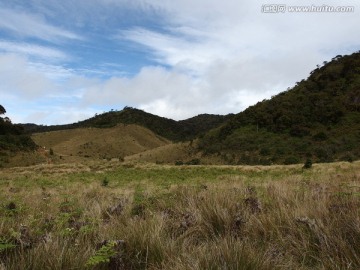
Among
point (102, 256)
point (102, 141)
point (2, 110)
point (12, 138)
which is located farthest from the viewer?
point (102, 141)

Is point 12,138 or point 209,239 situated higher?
point 12,138

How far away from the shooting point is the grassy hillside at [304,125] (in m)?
45.7

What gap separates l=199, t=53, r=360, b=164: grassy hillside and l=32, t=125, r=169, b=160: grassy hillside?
34.1 metres

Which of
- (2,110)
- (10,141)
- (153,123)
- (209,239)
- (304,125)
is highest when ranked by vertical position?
(153,123)

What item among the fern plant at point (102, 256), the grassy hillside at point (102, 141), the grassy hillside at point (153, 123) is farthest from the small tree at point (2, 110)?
the fern plant at point (102, 256)

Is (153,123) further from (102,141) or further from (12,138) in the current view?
(12,138)

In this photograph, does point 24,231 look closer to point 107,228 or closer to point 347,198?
point 107,228

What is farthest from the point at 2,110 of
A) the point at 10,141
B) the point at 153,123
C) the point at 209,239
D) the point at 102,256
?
the point at 153,123

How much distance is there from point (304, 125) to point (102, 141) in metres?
55.0

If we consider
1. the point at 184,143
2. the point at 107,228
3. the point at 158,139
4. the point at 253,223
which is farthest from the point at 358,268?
the point at 158,139

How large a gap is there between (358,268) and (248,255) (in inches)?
33.3

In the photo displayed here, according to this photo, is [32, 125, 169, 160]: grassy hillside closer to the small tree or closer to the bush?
the small tree

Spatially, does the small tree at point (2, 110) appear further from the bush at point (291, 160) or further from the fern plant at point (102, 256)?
the fern plant at point (102, 256)

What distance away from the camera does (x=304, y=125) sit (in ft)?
174
